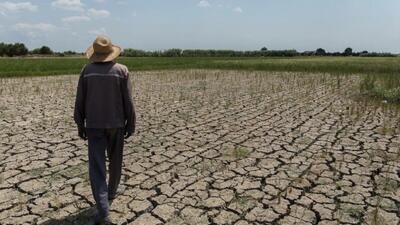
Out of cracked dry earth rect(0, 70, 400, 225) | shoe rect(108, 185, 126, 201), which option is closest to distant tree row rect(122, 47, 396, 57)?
cracked dry earth rect(0, 70, 400, 225)

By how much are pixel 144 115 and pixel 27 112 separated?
3.12m

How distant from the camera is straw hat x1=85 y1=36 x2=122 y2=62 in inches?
135

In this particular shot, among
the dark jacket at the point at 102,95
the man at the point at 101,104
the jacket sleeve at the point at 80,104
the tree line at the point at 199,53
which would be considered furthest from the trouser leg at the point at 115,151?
the tree line at the point at 199,53

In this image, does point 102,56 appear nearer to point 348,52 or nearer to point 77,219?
point 77,219

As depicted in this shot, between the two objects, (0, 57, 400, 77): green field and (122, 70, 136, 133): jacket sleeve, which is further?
(0, 57, 400, 77): green field

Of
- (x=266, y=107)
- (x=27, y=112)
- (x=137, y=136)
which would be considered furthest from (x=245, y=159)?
(x=27, y=112)

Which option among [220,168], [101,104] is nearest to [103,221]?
[101,104]

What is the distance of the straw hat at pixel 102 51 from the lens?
11.2 ft

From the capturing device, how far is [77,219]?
368 cm

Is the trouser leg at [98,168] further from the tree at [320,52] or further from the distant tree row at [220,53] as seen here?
the tree at [320,52]

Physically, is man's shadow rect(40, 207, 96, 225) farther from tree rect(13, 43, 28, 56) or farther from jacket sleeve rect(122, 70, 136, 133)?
tree rect(13, 43, 28, 56)

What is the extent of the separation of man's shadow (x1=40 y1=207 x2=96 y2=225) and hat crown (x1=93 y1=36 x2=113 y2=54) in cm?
164

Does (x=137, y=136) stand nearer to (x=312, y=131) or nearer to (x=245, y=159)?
(x=245, y=159)

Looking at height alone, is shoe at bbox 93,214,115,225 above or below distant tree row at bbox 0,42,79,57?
below
